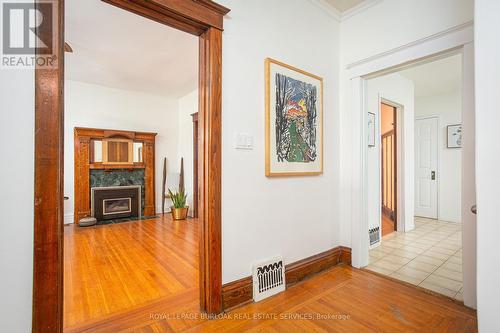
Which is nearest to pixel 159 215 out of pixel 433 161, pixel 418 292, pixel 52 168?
pixel 52 168

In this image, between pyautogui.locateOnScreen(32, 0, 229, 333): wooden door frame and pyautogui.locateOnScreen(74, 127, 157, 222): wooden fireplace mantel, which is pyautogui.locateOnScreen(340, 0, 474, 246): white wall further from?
pyautogui.locateOnScreen(74, 127, 157, 222): wooden fireplace mantel

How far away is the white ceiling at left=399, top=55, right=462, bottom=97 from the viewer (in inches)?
137

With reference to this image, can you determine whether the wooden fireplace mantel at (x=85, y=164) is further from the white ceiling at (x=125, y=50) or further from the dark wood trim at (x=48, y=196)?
the dark wood trim at (x=48, y=196)

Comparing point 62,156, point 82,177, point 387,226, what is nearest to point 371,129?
point 387,226

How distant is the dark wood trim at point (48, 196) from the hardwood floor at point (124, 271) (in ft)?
1.91

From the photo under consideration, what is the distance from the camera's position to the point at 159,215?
17.2 feet

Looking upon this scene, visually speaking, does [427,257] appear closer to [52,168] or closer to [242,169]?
[242,169]

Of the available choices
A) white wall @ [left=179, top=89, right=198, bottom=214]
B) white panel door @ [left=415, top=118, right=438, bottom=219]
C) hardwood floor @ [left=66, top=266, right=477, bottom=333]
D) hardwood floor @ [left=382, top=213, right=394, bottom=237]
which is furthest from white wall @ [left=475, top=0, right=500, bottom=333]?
white wall @ [left=179, top=89, right=198, bottom=214]

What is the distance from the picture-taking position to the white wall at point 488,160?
3.88 feet

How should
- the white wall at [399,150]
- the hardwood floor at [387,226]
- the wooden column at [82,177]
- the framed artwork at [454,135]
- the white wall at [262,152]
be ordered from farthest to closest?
the framed artwork at [454,135] → the wooden column at [82,177] → the hardwood floor at [387,226] → the white wall at [399,150] → the white wall at [262,152]

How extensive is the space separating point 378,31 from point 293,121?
1271mm

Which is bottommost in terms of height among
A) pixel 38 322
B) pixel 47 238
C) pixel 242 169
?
pixel 38 322

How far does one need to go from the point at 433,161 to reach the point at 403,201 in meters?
1.81

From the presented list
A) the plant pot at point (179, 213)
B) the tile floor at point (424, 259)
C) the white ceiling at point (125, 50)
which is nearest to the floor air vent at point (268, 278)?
the tile floor at point (424, 259)
